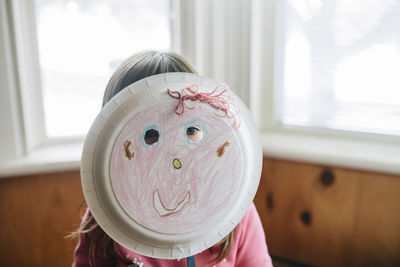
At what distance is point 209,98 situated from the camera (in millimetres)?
568

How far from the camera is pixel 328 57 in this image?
3.72 ft

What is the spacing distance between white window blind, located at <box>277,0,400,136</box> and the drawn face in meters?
0.68

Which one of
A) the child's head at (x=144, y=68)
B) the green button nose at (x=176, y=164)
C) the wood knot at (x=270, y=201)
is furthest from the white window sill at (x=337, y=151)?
the green button nose at (x=176, y=164)

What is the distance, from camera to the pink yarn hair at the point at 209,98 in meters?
0.55

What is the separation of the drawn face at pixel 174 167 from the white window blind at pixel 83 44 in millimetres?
660

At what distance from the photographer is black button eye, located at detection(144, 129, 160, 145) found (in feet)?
1.80

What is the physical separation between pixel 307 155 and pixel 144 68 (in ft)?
1.95

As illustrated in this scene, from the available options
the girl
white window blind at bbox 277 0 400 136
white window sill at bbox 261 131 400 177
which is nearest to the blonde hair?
the girl

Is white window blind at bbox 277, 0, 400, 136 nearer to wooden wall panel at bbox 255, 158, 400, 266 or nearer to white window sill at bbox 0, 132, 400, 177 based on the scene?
white window sill at bbox 0, 132, 400, 177

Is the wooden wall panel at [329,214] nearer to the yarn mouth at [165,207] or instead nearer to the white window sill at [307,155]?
the white window sill at [307,155]

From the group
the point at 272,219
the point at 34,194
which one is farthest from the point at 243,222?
the point at 34,194

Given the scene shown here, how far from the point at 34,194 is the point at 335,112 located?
34.7 inches

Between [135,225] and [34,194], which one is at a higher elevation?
[135,225]

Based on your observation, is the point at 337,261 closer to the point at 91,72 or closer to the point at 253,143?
the point at 253,143
